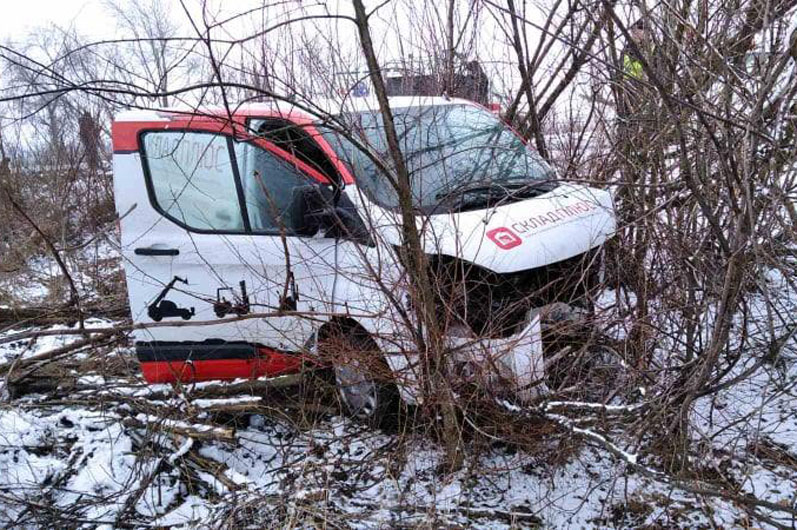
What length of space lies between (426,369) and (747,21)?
230 centimetres

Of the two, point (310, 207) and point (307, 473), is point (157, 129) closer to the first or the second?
point (310, 207)

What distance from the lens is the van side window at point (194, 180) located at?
3.91 metres

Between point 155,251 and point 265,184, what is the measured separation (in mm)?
816

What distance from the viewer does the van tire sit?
349 centimetres

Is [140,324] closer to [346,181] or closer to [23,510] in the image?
[23,510]

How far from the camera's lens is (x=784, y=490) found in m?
3.25

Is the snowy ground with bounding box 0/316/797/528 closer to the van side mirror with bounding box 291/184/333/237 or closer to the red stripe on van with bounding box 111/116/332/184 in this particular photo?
the van side mirror with bounding box 291/184/333/237

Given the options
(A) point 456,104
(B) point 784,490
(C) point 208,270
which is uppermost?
(A) point 456,104

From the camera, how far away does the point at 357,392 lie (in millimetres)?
3895

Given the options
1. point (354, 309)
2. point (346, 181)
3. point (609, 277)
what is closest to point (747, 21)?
point (609, 277)

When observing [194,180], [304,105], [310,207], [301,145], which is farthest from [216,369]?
[304,105]

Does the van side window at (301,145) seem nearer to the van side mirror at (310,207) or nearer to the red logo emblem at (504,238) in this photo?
the van side mirror at (310,207)

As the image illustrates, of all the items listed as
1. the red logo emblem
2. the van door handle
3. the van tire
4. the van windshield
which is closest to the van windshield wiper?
the van windshield

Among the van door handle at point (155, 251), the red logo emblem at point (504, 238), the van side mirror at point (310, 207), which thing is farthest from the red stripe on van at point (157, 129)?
the red logo emblem at point (504, 238)
